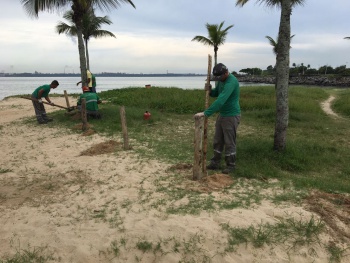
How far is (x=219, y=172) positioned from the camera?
6.30 meters

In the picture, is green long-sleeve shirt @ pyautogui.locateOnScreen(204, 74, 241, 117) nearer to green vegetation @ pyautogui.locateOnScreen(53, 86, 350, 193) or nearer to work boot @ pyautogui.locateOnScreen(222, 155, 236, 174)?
work boot @ pyautogui.locateOnScreen(222, 155, 236, 174)

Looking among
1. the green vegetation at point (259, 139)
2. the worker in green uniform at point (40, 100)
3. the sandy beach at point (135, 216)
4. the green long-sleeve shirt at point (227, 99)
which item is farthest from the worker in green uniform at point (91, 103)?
the green long-sleeve shirt at point (227, 99)

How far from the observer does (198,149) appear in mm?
5477

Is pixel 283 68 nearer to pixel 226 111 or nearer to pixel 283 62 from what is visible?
pixel 283 62

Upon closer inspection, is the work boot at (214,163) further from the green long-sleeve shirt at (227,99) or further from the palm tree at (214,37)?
the palm tree at (214,37)

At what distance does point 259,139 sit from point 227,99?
389 centimetres

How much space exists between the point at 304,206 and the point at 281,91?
10.9 ft

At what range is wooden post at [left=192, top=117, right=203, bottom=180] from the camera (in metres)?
5.35

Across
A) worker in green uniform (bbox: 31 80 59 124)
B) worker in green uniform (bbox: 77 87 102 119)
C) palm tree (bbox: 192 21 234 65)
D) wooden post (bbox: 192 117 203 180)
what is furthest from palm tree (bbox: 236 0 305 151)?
palm tree (bbox: 192 21 234 65)

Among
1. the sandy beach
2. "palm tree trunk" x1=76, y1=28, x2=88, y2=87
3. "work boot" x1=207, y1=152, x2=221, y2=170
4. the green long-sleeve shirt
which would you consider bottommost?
the sandy beach

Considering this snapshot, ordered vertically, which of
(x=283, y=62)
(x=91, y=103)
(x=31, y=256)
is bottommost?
(x=31, y=256)

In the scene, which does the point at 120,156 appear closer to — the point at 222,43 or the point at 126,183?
the point at 126,183

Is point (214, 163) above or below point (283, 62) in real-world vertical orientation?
below

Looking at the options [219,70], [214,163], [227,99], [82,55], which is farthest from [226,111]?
[82,55]
